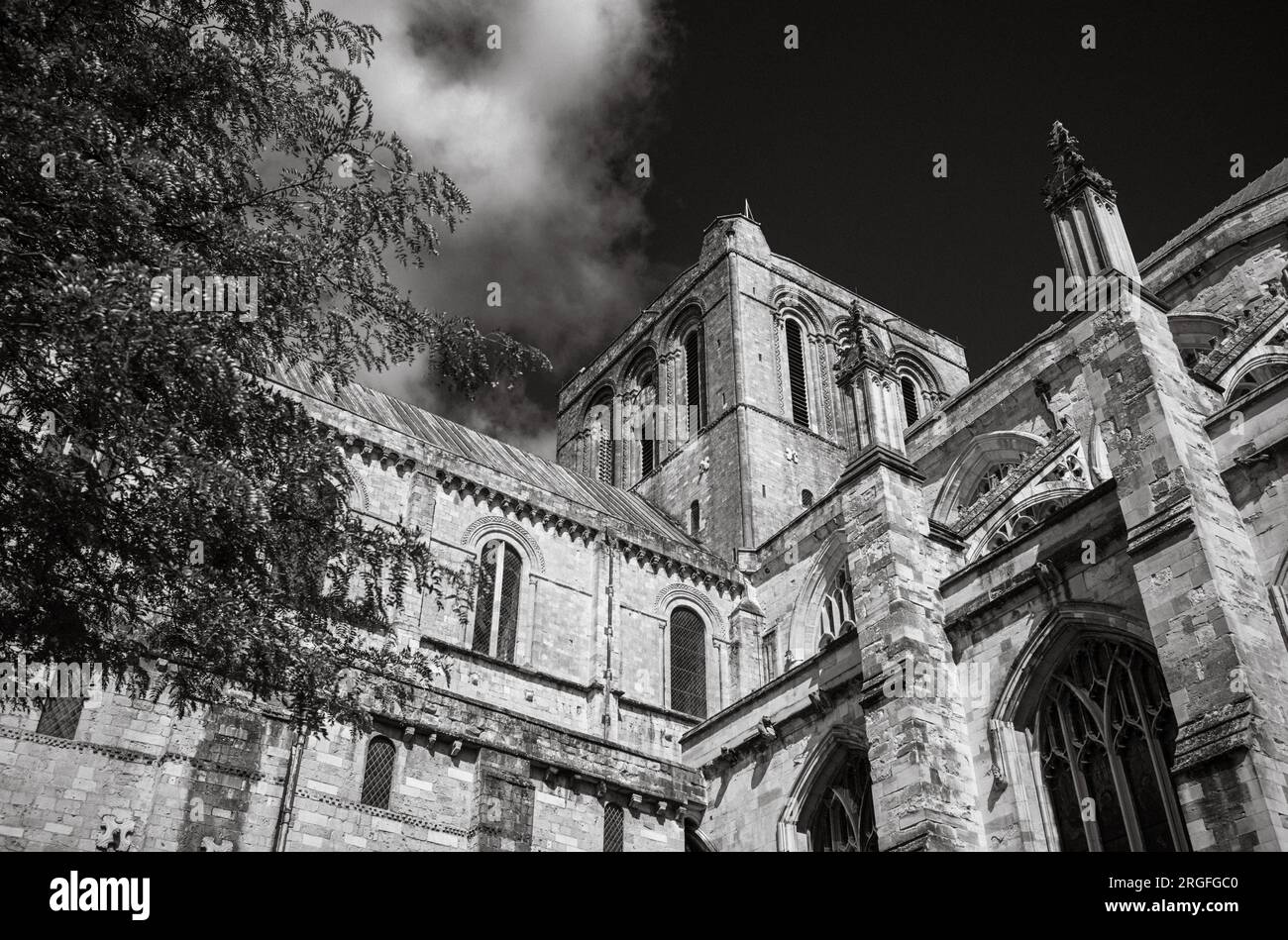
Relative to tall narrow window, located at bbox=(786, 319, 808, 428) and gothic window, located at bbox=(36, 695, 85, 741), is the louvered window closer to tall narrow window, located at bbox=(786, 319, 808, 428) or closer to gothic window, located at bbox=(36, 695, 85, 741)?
tall narrow window, located at bbox=(786, 319, 808, 428)

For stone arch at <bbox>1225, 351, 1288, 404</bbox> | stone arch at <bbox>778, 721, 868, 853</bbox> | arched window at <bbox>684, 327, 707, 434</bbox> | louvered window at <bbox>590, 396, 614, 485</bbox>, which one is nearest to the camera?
stone arch at <bbox>1225, 351, 1288, 404</bbox>

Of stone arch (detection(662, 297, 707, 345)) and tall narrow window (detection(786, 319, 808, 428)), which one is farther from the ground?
stone arch (detection(662, 297, 707, 345))

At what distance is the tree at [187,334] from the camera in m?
7.28

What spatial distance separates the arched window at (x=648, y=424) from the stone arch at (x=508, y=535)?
1295 centimetres

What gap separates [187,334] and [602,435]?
36.7 metres

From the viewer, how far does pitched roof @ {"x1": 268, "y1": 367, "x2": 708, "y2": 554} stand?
2745 centimetres

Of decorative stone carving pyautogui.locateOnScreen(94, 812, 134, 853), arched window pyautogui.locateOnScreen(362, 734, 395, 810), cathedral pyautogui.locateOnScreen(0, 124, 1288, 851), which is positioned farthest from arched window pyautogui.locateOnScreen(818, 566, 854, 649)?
decorative stone carving pyautogui.locateOnScreen(94, 812, 134, 853)

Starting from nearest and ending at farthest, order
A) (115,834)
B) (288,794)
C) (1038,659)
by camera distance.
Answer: (115,834) → (1038,659) → (288,794)

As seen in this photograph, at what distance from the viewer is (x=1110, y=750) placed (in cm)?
1416

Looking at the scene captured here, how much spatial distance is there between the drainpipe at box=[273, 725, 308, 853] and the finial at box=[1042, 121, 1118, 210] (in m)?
14.0

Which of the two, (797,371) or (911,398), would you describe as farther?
(911,398)

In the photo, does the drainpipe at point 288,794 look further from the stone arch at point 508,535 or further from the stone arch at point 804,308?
the stone arch at point 804,308

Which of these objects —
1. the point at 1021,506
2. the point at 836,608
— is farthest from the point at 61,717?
the point at 836,608

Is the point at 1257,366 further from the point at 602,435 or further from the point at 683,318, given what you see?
the point at 602,435
